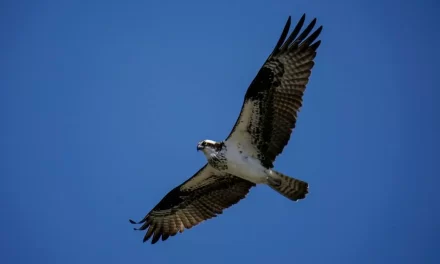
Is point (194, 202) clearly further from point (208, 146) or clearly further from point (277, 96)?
point (277, 96)

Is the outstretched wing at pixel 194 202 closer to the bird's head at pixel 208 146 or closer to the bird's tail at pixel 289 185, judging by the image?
the bird's head at pixel 208 146

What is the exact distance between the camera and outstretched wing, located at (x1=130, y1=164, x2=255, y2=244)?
1089cm

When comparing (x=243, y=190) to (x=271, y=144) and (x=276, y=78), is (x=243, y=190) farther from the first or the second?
(x=276, y=78)

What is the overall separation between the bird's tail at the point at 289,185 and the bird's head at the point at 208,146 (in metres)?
1.03

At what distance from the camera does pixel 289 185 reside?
10.2 metres

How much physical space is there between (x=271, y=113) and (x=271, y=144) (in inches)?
22.0

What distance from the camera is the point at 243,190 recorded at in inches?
428

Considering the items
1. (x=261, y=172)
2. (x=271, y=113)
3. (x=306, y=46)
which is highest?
(x=306, y=46)

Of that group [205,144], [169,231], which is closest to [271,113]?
[205,144]

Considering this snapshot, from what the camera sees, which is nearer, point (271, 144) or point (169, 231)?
point (271, 144)

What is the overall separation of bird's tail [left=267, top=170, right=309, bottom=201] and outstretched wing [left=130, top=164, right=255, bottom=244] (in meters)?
0.65

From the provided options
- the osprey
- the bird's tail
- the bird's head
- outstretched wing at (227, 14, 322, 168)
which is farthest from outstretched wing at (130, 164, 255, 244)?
outstretched wing at (227, 14, 322, 168)

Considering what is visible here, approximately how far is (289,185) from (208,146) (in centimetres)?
156

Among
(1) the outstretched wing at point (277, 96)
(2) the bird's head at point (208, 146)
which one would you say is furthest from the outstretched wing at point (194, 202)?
(1) the outstretched wing at point (277, 96)
